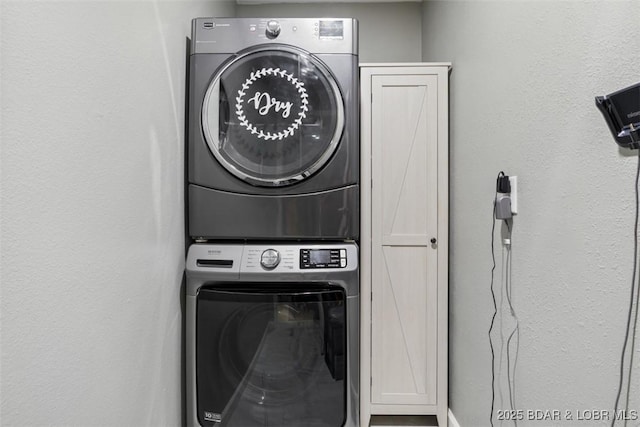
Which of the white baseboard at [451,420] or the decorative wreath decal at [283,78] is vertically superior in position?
the decorative wreath decal at [283,78]

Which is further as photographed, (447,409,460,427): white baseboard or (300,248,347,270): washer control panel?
(447,409,460,427): white baseboard

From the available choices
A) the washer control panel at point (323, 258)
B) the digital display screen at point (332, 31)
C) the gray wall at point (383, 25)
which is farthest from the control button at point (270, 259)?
the gray wall at point (383, 25)

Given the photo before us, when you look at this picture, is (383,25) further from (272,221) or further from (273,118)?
(272,221)

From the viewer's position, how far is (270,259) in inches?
62.9

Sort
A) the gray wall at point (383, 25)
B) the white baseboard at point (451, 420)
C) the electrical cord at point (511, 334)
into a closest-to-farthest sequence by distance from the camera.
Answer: the electrical cord at point (511, 334) → the white baseboard at point (451, 420) → the gray wall at point (383, 25)

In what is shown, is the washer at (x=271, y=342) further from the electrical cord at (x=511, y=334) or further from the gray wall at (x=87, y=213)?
the electrical cord at (x=511, y=334)

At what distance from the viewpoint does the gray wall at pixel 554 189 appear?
0.84m

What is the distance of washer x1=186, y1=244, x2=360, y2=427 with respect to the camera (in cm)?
159

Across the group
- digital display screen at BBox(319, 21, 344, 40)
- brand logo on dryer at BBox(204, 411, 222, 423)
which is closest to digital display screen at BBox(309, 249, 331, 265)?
brand logo on dryer at BBox(204, 411, 222, 423)

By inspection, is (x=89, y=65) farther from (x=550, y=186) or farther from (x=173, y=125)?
(x=550, y=186)

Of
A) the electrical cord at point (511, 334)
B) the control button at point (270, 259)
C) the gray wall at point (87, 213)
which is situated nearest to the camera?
the gray wall at point (87, 213)

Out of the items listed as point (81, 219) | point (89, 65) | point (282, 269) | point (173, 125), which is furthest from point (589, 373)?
point (173, 125)

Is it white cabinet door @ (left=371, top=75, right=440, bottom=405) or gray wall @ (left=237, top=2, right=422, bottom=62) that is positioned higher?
gray wall @ (left=237, top=2, right=422, bottom=62)

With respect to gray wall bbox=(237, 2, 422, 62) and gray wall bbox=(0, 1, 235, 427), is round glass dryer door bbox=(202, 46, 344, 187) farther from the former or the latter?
gray wall bbox=(237, 2, 422, 62)
